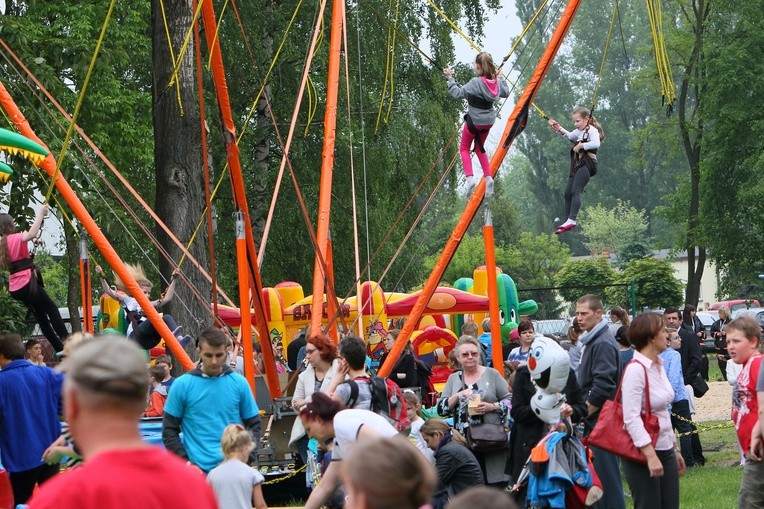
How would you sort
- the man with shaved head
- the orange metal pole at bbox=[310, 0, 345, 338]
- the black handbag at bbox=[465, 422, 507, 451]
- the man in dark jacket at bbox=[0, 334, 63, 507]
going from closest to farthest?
1. the man with shaved head
2. the man in dark jacket at bbox=[0, 334, 63, 507]
3. the black handbag at bbox=[465, 422, 507, 451]
4. the orange metal pole at bbox=[310, 0, 345, 338]

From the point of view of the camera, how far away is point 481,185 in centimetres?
1065

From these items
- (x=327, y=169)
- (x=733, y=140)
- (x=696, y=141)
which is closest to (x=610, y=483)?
(x=327, y=169)

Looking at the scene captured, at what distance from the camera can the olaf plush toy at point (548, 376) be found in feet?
24.4

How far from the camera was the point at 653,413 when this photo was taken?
7090mm

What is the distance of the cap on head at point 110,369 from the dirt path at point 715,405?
52.7 feet

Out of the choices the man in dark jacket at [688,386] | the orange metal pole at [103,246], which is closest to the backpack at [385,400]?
the orange metal pole at [103,246]

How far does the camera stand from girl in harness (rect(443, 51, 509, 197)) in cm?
1068

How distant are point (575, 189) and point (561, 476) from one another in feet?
17.6

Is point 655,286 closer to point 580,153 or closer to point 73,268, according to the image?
point 73,268

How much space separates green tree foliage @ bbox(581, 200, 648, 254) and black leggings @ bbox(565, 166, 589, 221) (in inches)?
2499

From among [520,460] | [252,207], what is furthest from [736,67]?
[520,460]

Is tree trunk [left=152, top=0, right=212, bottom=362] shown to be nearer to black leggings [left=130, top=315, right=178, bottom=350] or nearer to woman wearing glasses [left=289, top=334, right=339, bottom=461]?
black leggings [left=130, top=315, right=178, bottom=350]

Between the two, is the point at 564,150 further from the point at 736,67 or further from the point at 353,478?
the point at 353,478

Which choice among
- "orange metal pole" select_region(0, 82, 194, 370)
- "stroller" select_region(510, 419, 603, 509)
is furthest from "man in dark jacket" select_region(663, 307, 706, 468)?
"stroller" select_region(510, 419, 603, 509)
